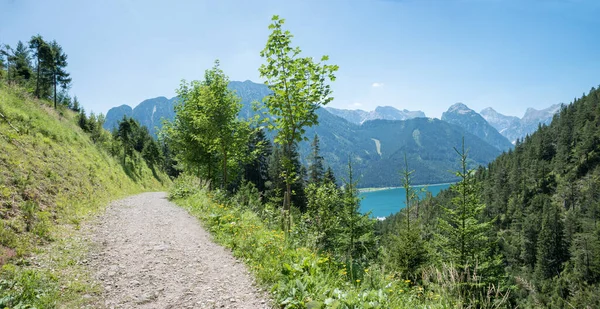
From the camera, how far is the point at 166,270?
22.0ft

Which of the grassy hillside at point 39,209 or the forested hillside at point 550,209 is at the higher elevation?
the grassy hillside at point 39,209

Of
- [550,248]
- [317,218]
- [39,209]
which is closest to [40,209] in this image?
[39,209]

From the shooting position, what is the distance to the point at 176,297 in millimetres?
5516

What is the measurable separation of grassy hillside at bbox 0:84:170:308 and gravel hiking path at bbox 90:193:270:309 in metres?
0.61

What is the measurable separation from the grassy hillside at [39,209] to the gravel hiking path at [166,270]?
0.61m

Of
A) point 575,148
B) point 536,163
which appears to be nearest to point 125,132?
point 536,163

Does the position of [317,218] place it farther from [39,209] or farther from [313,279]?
[39,209]

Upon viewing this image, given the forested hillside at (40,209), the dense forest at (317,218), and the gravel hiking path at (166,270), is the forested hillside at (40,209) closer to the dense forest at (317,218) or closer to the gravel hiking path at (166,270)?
the gravel hiking path at (166,270)

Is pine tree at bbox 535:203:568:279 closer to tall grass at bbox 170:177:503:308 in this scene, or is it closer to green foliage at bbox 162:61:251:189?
green foliage at bbox 162:61:251:189

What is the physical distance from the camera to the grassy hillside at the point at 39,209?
17.0 feet

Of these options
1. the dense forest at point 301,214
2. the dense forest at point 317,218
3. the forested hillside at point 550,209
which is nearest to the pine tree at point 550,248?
the forested hillside at point 550,209

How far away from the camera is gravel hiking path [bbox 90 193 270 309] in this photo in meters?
5.43

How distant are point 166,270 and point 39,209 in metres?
4.97

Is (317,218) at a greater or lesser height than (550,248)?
greater
